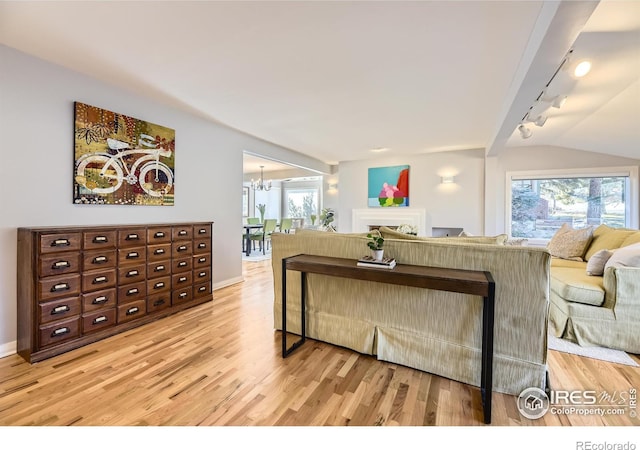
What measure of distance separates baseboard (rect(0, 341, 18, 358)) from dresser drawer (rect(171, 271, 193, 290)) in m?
1.20

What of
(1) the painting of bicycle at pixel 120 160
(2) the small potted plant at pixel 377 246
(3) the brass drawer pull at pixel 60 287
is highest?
(1) the painting of bicycle at pixel 120 160

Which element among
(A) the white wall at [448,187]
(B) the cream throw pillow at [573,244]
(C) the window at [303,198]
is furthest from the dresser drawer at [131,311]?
(C) the window at [303,198]

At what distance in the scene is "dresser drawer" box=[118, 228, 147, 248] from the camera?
8.50 ft

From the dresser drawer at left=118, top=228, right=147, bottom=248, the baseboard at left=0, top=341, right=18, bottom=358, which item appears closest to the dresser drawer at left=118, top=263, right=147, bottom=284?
the dresser drawer at left=118, top=228, right=147, bottom=248

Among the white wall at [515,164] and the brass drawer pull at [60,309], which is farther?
the white wall at [515,164]

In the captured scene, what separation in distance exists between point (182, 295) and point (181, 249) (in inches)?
20.4

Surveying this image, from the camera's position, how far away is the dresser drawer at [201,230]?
332cm

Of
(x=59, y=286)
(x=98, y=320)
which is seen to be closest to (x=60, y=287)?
(x=59, y=286)

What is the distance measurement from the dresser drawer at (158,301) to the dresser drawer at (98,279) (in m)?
0.41

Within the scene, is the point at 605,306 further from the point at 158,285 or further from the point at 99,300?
the point at 99,300

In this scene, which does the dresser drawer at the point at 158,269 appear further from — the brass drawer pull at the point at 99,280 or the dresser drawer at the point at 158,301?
the brass drawer pull at the point at 99,280

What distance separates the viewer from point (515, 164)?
527cm

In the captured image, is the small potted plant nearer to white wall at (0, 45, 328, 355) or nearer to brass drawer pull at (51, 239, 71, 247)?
brass drawer pull at (51, 239, 71, 247)
